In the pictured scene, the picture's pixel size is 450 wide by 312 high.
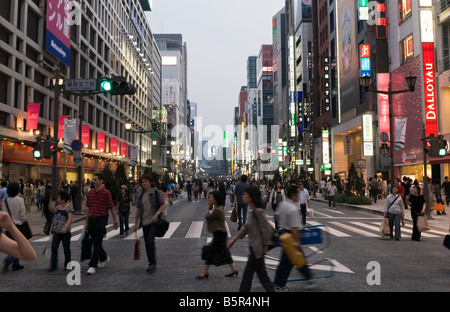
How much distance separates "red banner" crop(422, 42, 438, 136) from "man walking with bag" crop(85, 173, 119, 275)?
27103 millimetres

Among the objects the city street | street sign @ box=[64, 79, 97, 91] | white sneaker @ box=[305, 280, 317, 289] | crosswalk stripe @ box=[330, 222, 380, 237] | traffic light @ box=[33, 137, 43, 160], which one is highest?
street sign @ box=[64, 79, 97, 91]

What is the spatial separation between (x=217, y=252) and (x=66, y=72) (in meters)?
39.7

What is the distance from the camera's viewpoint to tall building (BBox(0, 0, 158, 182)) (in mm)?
30375

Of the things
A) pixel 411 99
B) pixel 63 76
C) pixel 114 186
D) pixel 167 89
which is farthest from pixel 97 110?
pixel 167 89

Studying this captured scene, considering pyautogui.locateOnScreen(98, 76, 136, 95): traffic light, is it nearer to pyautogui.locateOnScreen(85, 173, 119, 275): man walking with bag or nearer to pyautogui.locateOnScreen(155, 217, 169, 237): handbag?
pyautogui.locateOnScreen(85, 173, 119, 275): man walking with bag

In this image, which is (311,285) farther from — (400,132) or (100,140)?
(100,140)

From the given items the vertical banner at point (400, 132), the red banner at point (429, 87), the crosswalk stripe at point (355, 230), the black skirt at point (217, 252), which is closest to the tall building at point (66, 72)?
the crosswalk stripe at point (355, 230)

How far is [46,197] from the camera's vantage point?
44.7 ft

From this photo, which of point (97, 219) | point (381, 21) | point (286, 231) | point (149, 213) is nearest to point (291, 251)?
point (286, 231)

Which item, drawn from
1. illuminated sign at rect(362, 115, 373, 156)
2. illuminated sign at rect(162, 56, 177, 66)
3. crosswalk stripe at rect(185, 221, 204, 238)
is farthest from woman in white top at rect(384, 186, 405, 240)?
illuminated sign at rect(162, 56, 177, 66)

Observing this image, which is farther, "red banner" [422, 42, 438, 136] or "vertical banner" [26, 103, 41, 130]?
"vertical banner" [26, 103, 41, 130]

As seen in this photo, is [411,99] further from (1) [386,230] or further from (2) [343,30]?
(1) [386,230]

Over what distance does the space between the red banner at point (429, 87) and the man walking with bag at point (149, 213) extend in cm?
2651
